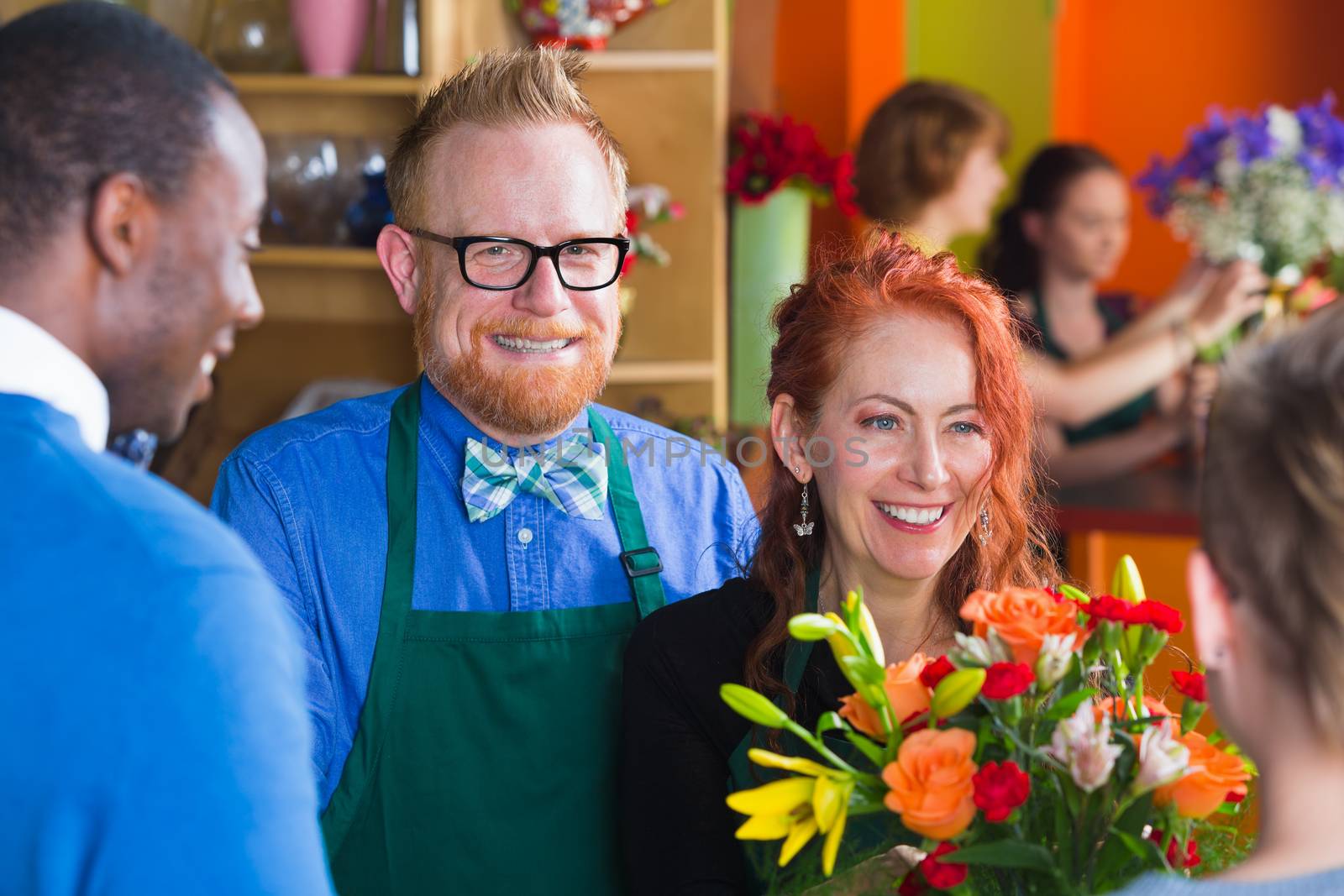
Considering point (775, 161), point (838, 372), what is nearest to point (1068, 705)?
point (838, 372)

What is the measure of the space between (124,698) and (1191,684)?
0.79 meters

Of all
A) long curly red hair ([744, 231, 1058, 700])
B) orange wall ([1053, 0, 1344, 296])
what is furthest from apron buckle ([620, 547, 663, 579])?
orange wall ([1053, 0, 1344, 296])

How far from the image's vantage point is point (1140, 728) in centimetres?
107

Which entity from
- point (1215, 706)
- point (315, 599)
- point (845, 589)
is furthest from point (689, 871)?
point (1215, 706)

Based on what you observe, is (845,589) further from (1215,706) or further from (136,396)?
(136,396)

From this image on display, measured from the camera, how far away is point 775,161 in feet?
11.1

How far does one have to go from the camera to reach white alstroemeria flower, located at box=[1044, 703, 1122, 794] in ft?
3.18

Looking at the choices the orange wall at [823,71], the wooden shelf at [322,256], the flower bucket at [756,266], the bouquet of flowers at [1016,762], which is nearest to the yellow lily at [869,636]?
the bouquet of flowers at [1016,762]

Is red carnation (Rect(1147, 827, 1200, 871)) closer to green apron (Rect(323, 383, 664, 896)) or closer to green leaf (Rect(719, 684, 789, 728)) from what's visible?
green leaf (Rect(719, 684, 789, 728))

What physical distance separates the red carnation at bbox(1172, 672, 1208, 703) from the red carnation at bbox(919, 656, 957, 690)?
20 cm

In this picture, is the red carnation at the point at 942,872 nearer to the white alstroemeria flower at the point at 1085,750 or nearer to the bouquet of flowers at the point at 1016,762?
the bouquet of flowers at the point at 1016,762

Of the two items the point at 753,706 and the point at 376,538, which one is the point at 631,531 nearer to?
the point at 376,538

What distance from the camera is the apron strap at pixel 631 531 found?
5.47 ft

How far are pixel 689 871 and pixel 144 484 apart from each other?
772 mm
